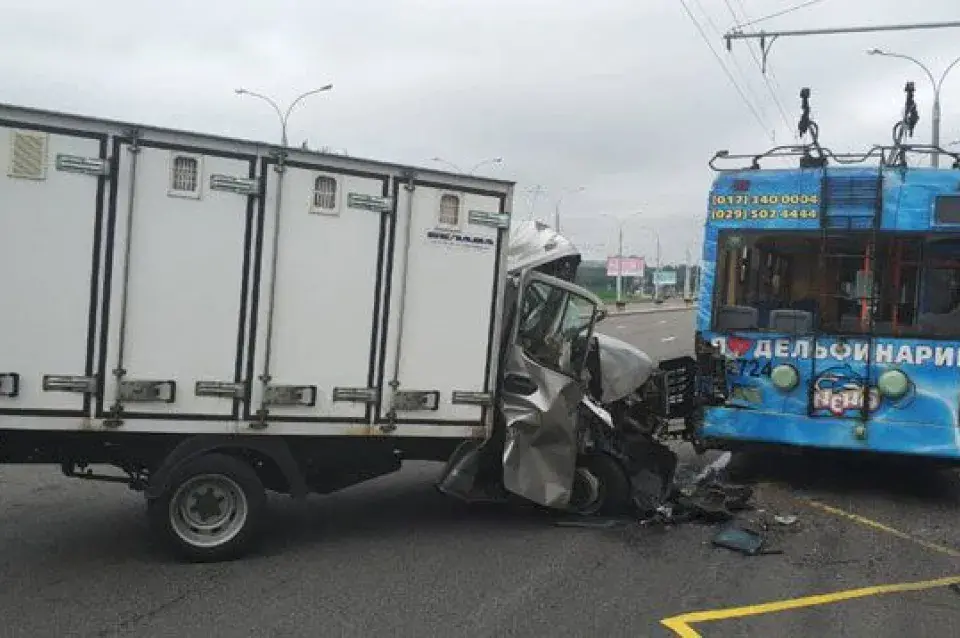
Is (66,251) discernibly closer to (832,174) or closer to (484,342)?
(484,342)

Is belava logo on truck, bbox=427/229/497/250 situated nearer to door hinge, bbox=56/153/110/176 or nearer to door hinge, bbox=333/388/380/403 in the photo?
door hinge, bbox=333/388/380/403

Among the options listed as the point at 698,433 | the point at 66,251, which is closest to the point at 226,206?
the point at 66,251

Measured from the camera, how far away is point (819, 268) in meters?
8.34

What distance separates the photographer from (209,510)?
6.00m

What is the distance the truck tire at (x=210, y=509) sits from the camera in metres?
5.84

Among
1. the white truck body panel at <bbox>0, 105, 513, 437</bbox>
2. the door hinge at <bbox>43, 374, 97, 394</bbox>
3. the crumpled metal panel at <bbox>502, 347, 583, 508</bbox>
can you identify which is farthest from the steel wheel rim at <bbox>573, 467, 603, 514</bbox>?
the door hinge at <bbox>43, 374, 97, 394</bbox>

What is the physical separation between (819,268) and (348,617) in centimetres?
530

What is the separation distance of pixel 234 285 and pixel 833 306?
5137mm

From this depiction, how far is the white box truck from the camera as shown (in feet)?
18.2

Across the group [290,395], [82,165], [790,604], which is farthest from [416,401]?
[790,604]

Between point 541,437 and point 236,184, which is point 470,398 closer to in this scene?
point 541,437

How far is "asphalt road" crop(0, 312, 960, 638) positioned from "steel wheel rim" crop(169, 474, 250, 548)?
0.66 feet

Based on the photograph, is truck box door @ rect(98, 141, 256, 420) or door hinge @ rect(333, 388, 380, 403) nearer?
truck box door @ rect(98, 141, 256, 420)

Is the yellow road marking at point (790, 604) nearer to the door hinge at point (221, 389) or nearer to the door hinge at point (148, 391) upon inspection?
the door hinge at point (221, 389)
